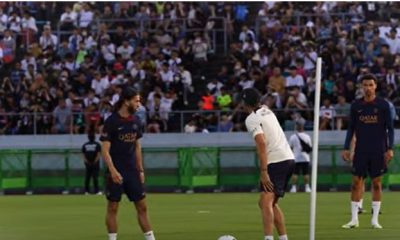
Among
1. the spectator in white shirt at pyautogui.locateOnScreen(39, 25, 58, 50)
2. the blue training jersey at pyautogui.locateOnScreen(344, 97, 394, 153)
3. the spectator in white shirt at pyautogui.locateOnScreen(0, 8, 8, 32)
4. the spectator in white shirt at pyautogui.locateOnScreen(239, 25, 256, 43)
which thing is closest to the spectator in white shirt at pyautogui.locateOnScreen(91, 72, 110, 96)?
the spectator in white shirt at pyautogui.locateOnScreen(39, 25, 58, 50)

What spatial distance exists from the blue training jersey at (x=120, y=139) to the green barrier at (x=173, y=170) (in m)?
20.3

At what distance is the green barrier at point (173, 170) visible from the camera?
120 feet

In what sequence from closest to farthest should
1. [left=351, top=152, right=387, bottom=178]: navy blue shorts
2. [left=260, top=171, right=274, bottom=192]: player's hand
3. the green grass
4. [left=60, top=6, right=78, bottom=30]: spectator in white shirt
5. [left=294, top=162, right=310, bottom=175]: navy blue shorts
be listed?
[left=260, top=171, right=274, bottom=192]: player's hand < the green grass < [left=351, top=152, right=387, bottom=178]: navy blue shorts < [left=294, top=162, right=310, bottom=175]: navy blue shorts < [left=60, top=6, right=78, bottom=30]: spectator in white shirt

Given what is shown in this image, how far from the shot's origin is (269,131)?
15.2 metres

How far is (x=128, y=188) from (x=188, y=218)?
7136 mm

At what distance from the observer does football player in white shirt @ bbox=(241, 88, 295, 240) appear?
15.1m

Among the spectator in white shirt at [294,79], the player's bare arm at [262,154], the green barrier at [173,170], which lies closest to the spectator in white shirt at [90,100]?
the green barrier at [173,170]

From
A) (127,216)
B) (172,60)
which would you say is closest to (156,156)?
(172,60)

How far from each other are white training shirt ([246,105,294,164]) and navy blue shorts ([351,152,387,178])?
14.4 ft

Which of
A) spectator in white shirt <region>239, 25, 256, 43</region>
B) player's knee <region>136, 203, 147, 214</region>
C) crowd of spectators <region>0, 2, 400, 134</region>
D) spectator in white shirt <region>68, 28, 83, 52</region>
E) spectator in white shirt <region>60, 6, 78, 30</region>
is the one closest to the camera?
player's knee <region>136, 203, 147, 214</region>

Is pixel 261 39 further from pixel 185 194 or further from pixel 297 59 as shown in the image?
pixel 185 194

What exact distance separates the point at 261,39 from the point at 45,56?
7441 mm

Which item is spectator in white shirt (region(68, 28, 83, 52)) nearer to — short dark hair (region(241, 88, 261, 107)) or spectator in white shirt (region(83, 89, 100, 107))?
spectator in white shirt (region(83, 89, 100, 107))

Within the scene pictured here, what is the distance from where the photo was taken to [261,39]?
135 ft
